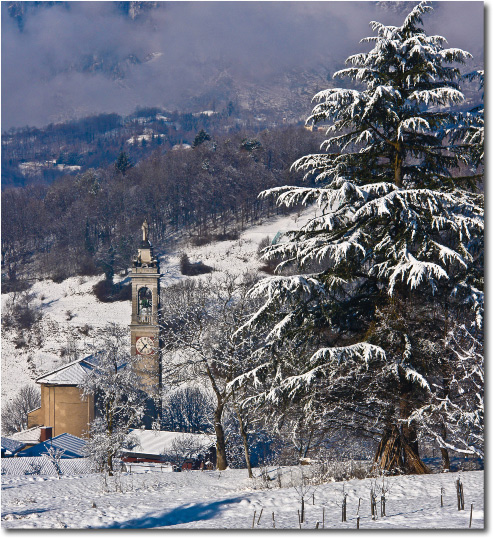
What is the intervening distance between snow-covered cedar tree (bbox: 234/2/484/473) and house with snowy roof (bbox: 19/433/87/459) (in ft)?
65.1

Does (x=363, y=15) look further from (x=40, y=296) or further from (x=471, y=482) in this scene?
(x=40, y=296)

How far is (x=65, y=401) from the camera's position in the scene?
35.3 metres

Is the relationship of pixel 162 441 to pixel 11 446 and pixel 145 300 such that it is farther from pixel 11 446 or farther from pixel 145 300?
pixel 145 300

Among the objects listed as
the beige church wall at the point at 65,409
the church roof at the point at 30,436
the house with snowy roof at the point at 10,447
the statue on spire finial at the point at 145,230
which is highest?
the statue on spire finial at the point at 145,230

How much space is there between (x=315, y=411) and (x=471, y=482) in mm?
2814

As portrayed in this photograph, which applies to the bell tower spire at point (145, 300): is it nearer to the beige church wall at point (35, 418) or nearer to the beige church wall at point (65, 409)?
the beige church wall at point (65, 409)

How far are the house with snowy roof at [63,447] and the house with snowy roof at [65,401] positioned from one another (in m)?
2.24

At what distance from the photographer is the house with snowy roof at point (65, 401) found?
34.6 m

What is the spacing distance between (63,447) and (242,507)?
927 inches

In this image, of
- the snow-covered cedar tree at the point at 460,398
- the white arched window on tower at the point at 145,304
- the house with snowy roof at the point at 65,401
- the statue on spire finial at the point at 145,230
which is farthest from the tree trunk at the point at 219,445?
the white arched window on tower at the point at 145,304

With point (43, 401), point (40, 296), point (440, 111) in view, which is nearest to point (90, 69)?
point (40, 296)

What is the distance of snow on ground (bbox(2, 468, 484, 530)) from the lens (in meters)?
7.93

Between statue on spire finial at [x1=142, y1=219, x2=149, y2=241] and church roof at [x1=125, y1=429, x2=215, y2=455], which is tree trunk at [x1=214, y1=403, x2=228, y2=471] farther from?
statue on spire finial at [x1=142, y1=219, x2=149, y2=241]

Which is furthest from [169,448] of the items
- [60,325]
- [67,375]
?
[60,325]
